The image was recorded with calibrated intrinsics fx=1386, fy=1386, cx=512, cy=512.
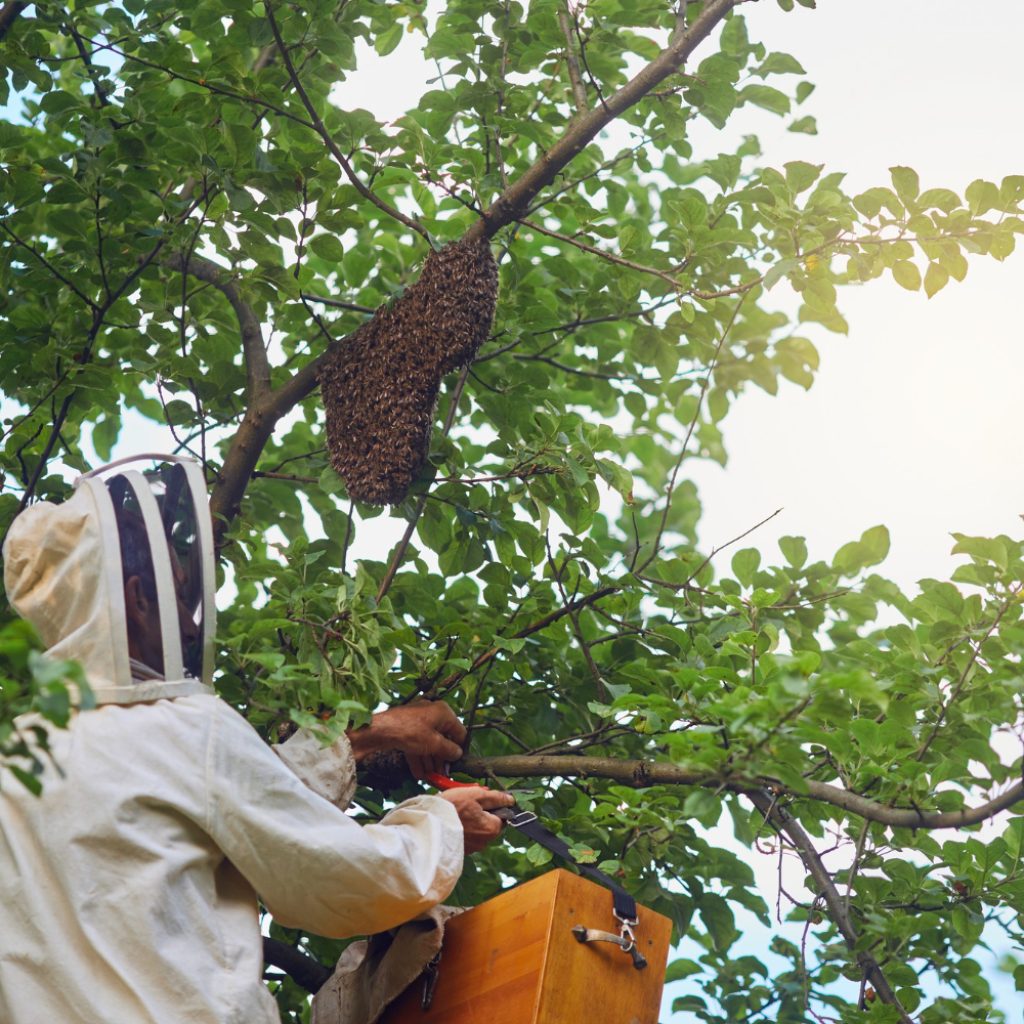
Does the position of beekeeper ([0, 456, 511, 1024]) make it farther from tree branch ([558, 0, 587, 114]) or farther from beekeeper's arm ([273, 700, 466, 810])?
tree branch ([558, 0, 587, 114])

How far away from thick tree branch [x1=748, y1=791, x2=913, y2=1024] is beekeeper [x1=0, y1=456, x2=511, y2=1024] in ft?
2.89

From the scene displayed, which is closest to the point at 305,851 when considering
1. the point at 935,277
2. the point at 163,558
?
the point at 163,558

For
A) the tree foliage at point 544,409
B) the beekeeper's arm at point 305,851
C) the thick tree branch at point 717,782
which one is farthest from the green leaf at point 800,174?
the beekeeper's arm at point 305,851

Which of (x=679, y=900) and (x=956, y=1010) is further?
(x=679, y=900)

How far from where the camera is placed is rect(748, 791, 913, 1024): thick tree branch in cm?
380

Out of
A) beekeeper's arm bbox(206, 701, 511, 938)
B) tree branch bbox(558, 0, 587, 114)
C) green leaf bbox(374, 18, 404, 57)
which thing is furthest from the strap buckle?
green leaf bbox(374, 18, 404, 57)

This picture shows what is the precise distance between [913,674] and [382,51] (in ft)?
10.6

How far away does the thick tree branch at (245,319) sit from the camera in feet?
16.1

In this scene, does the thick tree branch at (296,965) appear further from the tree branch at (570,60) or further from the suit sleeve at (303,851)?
the tree branch at (570,60)

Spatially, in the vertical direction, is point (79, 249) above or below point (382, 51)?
below

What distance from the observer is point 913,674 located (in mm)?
3818

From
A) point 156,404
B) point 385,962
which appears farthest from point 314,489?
point 385,962

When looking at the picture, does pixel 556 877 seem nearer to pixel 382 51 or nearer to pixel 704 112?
pixel 704 112

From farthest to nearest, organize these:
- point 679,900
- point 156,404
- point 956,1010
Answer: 1. point 156,404
2. point 679,900
3. point 956,1010
